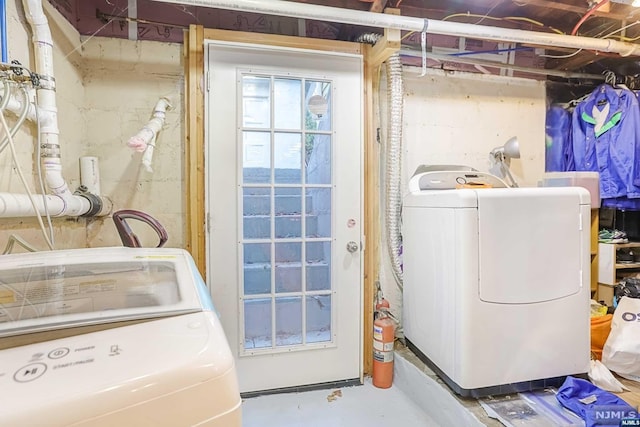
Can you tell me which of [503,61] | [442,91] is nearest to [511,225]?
[442,91]

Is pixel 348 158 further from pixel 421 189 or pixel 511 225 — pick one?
pixel 511 225

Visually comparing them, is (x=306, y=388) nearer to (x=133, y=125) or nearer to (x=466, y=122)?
(x=133, y=125)

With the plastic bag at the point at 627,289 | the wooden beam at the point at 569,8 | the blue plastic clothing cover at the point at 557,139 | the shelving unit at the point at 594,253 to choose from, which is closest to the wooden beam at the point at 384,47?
the wooden beam at the point at 569,8

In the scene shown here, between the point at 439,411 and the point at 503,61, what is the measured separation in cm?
249

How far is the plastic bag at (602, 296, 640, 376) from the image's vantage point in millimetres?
1854

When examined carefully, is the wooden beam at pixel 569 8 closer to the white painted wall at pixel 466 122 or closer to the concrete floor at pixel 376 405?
the white painted wall at pixel 466 122

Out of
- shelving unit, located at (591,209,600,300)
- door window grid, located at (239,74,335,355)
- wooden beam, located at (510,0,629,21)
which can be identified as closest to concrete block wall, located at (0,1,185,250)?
door window grid, located at (239,74,335,355)

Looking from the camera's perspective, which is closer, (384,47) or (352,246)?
(384,47)

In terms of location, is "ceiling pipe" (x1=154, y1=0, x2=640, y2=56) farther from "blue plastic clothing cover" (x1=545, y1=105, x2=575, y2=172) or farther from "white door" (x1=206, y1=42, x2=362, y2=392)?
"blue plastic clothing cover" (x1=545, y1=105, x2=575, y2=172)

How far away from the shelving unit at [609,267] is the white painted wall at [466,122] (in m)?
0.68

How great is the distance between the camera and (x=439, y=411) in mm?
1862

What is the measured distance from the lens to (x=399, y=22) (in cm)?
194

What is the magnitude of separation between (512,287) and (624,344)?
0.80 meters

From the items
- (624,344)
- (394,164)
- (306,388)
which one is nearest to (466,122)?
(394,164)
